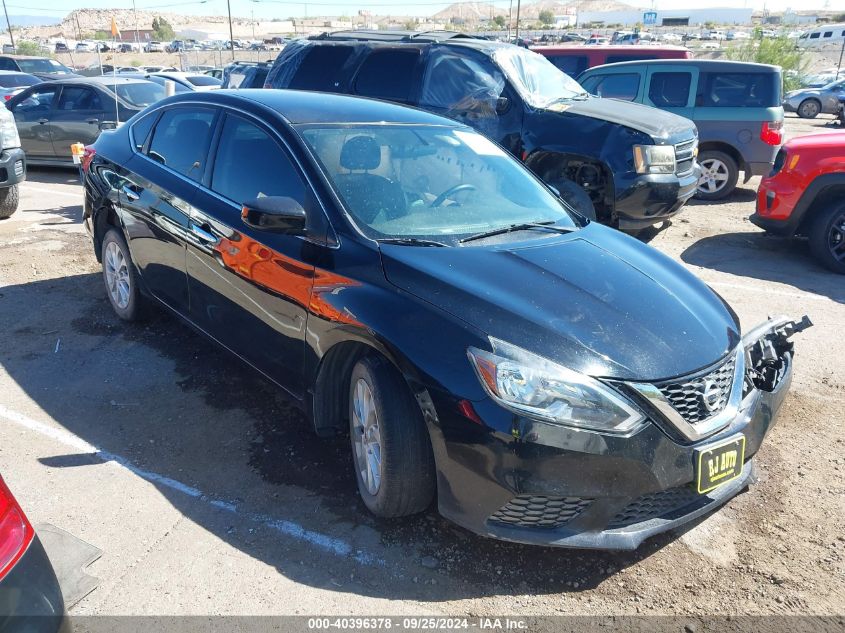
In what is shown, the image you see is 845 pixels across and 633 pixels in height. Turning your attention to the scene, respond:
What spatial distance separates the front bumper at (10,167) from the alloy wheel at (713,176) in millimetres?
8758

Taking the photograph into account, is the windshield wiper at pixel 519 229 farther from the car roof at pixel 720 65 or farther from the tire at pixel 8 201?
the car roof at pixel 720 65

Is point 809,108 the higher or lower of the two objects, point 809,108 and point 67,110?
the lower

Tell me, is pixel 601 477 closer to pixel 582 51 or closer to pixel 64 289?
pixel 64 289

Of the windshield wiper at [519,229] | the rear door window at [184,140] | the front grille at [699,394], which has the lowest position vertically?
the front grille at [699,394]

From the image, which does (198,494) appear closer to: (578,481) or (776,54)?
(578,481)

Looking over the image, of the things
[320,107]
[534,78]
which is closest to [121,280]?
[320,107]

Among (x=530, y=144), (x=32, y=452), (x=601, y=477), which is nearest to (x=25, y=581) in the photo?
(x=601, y=477)

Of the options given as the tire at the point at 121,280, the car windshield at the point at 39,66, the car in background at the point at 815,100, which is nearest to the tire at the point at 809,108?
the car in background at the point at 815,100

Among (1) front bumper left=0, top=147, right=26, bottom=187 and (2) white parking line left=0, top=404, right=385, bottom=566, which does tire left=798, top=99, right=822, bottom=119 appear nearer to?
(1) front bumper left=0, top=147, right=26, bottom=187

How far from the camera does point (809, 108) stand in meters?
25.1

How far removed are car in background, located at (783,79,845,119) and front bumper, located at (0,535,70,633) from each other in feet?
89.7

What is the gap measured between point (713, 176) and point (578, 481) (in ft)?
29.2

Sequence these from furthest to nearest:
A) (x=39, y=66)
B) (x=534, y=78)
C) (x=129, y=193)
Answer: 1. (x=39, y=66)
2. (x=534, y=78)
3. (x=129, y=193)

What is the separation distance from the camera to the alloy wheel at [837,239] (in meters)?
6.84
